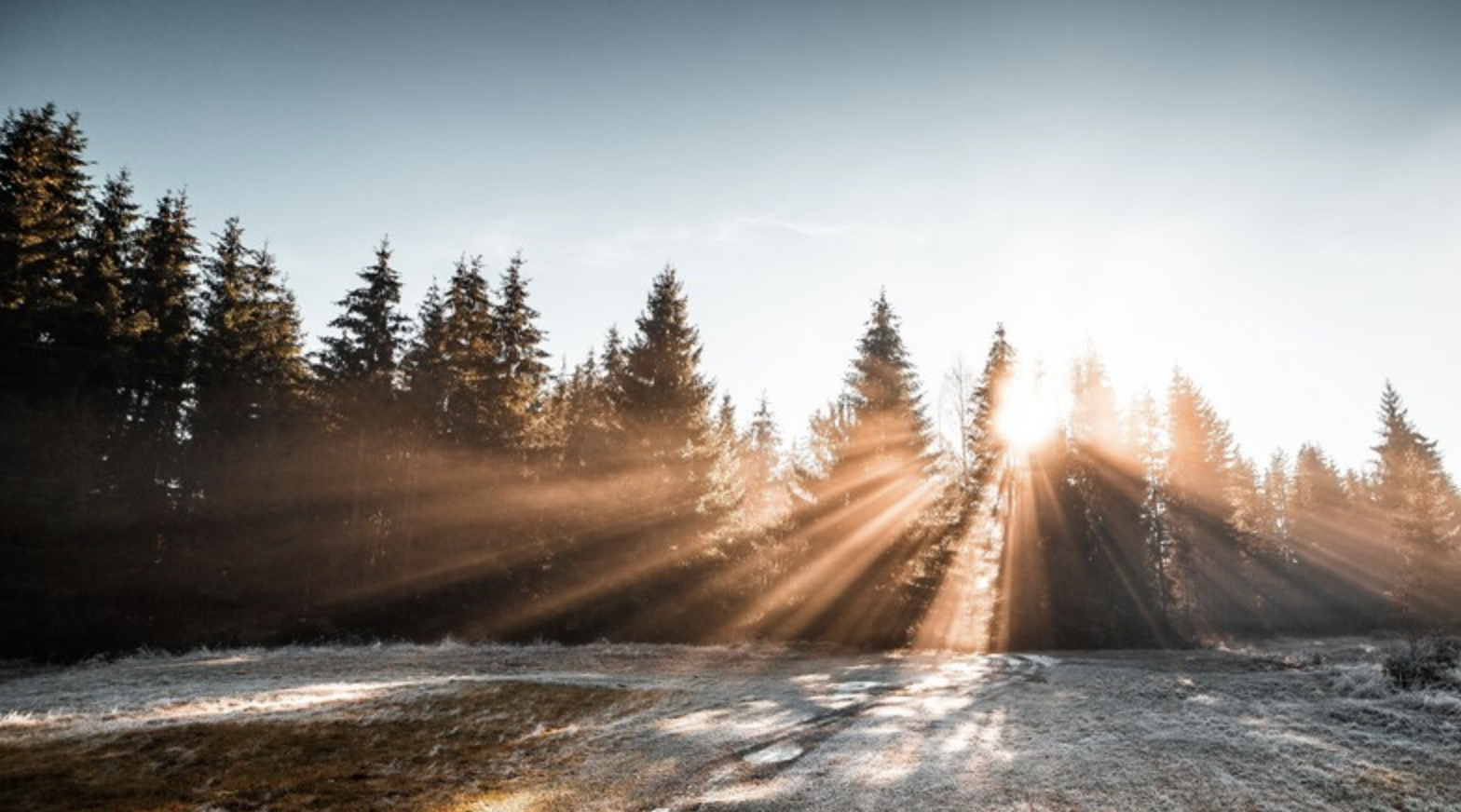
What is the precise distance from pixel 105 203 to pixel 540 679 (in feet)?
105

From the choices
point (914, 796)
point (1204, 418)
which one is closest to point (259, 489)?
point (914, 796)

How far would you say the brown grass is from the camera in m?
6.54

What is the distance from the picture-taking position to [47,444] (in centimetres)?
2158

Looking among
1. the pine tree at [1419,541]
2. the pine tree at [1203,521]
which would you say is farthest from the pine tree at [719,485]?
the pine tree at [1419,541]

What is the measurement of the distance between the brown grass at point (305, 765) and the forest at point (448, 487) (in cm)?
1795

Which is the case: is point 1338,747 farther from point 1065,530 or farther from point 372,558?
point 372,558

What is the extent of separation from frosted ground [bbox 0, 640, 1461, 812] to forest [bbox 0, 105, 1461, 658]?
9.78 m

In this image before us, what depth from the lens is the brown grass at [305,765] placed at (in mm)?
6539

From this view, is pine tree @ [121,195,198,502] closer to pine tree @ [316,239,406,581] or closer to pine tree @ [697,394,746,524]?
pine tree @ [316,239,406,581]

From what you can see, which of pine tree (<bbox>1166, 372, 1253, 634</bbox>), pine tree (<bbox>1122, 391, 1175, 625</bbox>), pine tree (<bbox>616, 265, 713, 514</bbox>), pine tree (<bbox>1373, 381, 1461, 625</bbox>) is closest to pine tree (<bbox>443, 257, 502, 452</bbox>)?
pine tree (<bbox>616, 265, 713, 514</bbox>)

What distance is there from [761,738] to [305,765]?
585 cm

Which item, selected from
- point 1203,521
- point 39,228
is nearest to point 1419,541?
point 1203,521

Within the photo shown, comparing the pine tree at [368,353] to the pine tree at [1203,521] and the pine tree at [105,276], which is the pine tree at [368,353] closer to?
the pine tree at [105,276]

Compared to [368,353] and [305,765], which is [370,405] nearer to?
[368,353]
